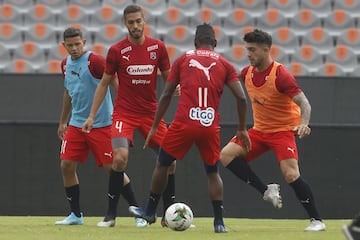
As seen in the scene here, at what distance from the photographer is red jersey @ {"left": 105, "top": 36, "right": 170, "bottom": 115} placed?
9.41 meters

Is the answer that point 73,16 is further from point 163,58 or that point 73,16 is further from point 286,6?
point 163,58

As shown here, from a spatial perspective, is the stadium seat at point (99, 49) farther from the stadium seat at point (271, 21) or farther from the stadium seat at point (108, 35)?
the stadium seat at point (271, 21)

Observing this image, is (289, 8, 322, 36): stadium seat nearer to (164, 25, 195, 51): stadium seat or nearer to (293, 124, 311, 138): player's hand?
(164, 25, 195, 51): stadium seat

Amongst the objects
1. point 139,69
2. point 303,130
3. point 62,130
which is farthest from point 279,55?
point 303,130

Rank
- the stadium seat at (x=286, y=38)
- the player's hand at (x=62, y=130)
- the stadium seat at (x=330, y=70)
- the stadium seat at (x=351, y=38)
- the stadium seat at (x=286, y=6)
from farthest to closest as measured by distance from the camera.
→ the stadium seat at (x=286, y=6), the stadium seat at (x=351, y=38), the stadium seat at (x=286, y=38), the stadium seat at (x=330, y=70), the player's hand at (x=62, y=130)

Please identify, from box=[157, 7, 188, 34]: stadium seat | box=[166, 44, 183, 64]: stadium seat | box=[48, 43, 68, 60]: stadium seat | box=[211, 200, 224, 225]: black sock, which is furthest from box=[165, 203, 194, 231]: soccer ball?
box=[157, 7, 188, 34]: stadium seat

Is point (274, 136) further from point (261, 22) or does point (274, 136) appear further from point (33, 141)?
point (261, 22)

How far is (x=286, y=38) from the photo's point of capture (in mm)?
16562

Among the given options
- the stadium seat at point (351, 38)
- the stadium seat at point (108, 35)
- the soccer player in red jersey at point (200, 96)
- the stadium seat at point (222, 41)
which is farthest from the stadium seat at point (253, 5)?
the soccer player in red jersey at point (200, 96)

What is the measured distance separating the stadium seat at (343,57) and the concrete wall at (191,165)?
3.05 meters

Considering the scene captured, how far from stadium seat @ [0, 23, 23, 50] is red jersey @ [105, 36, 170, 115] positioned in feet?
23.8

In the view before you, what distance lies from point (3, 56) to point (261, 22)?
4619mm

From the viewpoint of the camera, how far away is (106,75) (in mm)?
9414

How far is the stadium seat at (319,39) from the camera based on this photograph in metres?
16.6
